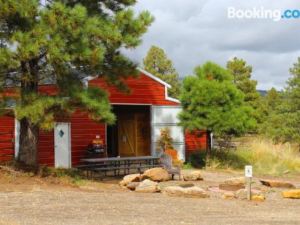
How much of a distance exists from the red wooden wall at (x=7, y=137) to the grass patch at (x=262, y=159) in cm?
777

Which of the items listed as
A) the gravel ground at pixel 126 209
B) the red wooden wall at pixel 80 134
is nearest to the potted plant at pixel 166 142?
the red wooden wall at pixel 80 134

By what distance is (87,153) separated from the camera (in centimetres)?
2084

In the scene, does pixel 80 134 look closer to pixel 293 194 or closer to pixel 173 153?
pixel 173 153

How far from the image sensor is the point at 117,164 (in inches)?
725

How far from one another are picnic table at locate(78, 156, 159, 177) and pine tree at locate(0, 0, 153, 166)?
2412mm

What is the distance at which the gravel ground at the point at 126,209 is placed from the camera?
31.0 ft

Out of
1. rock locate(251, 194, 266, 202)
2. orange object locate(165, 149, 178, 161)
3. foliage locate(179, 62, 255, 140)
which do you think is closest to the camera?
rock locate(251, 194, 266, 202)

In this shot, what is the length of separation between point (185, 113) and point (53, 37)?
9.95m

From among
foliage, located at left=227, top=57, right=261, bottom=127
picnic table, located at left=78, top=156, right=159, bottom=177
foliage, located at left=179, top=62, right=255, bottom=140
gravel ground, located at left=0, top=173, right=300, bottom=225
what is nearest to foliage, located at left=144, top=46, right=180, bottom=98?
foliage, located at left=227, top=57, right=261, bottom=127

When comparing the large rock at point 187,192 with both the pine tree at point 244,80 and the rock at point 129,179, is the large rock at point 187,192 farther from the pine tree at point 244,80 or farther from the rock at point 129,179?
the pine tree at point 244,80

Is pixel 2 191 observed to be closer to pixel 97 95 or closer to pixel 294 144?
pixel 97 95

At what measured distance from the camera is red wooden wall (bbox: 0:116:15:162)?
1875cm

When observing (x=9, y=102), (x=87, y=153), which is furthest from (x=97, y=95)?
(x=87, y=153)

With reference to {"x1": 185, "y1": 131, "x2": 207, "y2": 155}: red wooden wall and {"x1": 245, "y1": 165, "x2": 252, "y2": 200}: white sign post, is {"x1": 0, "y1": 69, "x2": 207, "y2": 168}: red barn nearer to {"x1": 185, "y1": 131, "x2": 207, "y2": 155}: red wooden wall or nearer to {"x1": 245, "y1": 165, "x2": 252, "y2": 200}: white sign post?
{"x1": 185, "y1": 131, "x2": 207, "y2": 155}: red wooden wall
